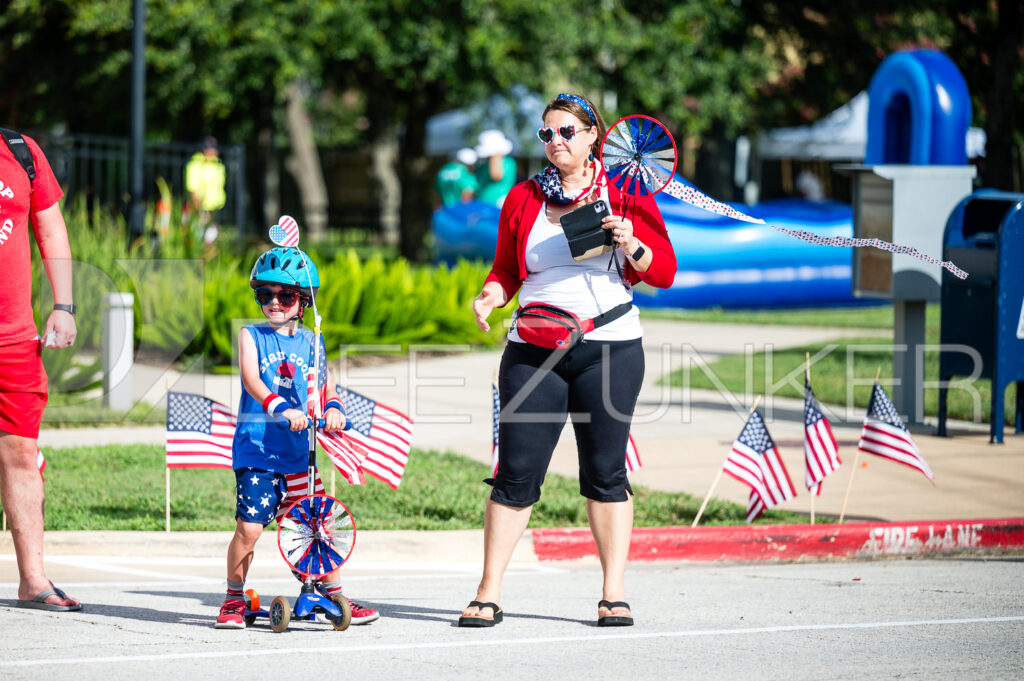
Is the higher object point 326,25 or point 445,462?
point 326,25

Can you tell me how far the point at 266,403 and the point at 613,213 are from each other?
4.86 ft

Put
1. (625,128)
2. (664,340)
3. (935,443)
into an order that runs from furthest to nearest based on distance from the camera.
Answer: (664,340) < (935,443) < (625,128)

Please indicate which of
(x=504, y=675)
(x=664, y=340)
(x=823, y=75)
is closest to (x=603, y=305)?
(x=504, y=675)

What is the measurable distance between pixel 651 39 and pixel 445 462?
14305 millimetres

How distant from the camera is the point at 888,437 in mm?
7285

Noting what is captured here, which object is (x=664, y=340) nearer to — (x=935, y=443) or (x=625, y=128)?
(x=935, y=443)

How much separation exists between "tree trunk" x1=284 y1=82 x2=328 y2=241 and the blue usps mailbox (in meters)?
21.5

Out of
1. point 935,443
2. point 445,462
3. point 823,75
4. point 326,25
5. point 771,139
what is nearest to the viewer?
point 445,462

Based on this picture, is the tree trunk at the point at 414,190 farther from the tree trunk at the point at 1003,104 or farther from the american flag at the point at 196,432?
the american flag at the point at 196,432

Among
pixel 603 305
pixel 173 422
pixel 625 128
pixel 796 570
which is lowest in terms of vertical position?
pixel 796 570

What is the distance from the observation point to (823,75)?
81.8ft

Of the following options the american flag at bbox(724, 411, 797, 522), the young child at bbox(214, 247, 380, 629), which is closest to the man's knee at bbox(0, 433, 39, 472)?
the young child at bbox(214, 247, 380, 629)

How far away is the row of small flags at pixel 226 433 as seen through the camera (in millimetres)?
6602

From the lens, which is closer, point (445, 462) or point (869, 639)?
point (869, 639)
